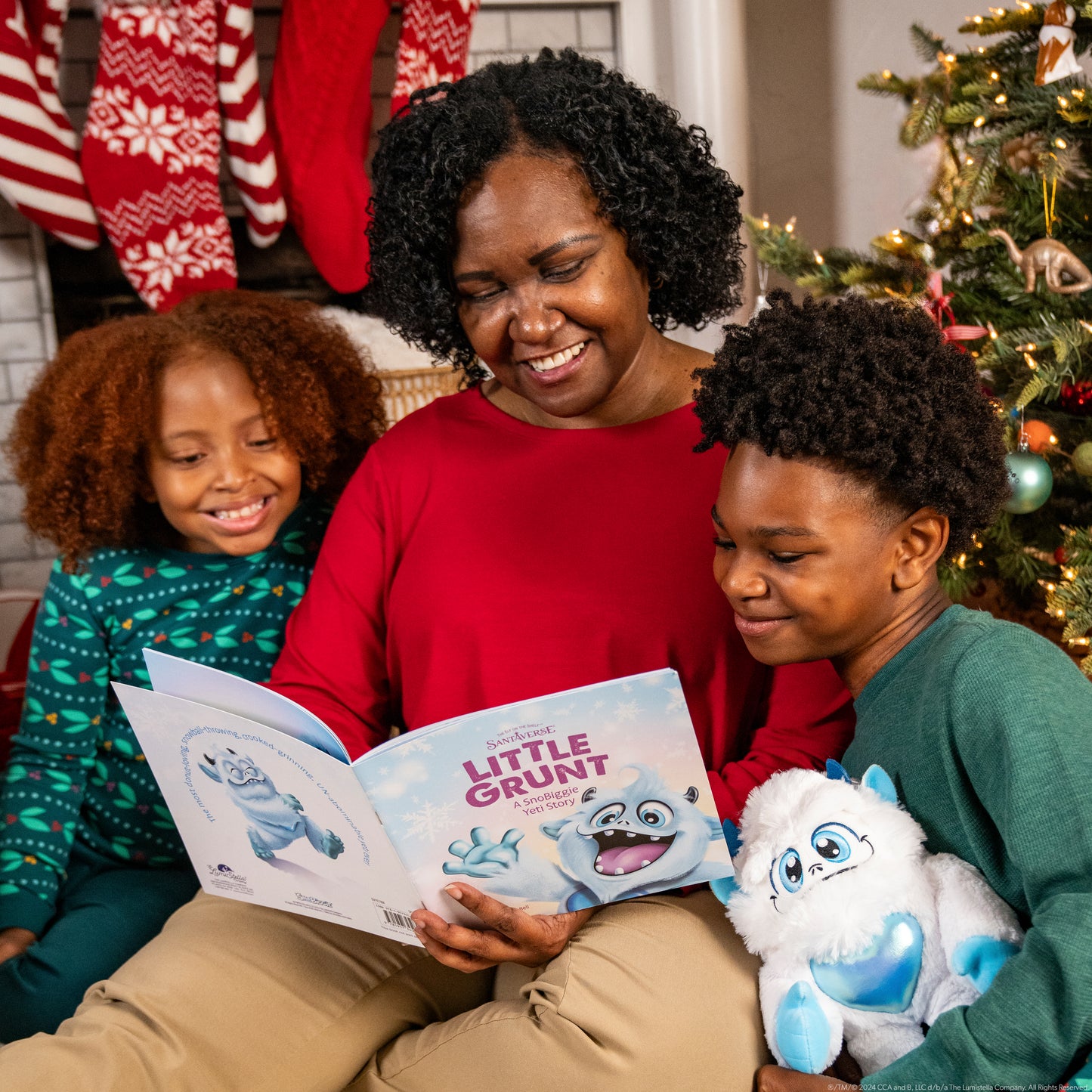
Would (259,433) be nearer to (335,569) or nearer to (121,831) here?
(335,569)

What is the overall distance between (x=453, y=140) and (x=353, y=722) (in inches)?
27.5

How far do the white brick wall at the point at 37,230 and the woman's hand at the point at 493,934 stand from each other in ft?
5.91

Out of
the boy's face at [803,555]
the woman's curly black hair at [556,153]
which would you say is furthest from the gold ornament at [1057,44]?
the boy's face at [803,555]

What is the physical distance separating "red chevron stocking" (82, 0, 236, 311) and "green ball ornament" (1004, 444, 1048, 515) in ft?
5.38

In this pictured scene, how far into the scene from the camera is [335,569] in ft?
4.73

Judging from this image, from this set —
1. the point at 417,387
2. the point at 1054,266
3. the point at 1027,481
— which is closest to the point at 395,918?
the point at 1027,481

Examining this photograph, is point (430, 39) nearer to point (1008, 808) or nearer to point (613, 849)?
point (613, 849)

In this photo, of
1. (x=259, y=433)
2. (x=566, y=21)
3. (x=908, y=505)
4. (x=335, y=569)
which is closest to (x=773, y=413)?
(x=908, y=505)

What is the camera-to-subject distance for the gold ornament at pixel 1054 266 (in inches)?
65.3

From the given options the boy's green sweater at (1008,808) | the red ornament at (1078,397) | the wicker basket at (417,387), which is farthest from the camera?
the wicker basket at (417,387)

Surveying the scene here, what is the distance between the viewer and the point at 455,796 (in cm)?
103

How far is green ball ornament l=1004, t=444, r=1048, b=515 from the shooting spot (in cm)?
168

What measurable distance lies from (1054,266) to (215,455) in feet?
4.05

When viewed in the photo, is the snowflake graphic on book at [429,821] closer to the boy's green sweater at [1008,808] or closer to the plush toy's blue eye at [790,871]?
the plush toy's blue eye at [790,871]
